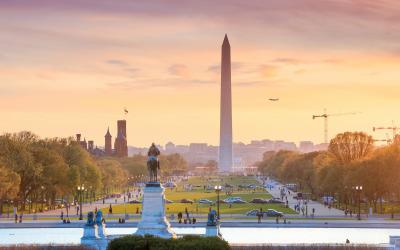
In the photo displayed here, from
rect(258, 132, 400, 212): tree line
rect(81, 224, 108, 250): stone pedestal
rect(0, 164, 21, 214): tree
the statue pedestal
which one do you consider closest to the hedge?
rect(81, 224, 108, 250): stone pedestal

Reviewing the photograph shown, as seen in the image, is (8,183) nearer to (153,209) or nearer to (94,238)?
(94,238)

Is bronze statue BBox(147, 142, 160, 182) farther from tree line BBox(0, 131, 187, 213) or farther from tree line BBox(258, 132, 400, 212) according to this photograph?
tree line BBox(258, 132, 400, 212)

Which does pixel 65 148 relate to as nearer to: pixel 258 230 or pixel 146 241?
pixel 258 230

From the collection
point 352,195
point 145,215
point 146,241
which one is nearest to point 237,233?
point 145,215

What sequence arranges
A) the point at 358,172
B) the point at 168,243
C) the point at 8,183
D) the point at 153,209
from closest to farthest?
the point at 168,243
the point at 153,209
the point at 8,183
the point at 358,172

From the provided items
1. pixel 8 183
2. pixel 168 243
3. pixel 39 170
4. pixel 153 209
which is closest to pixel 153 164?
pixel 153 209

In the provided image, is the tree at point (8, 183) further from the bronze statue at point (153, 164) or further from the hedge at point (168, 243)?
the hedge at point (168, 243)

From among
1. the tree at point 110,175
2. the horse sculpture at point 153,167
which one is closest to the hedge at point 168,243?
the horse sculpture at point 153,167

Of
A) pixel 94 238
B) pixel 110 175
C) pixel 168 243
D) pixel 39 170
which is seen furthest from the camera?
pixel 110 175
